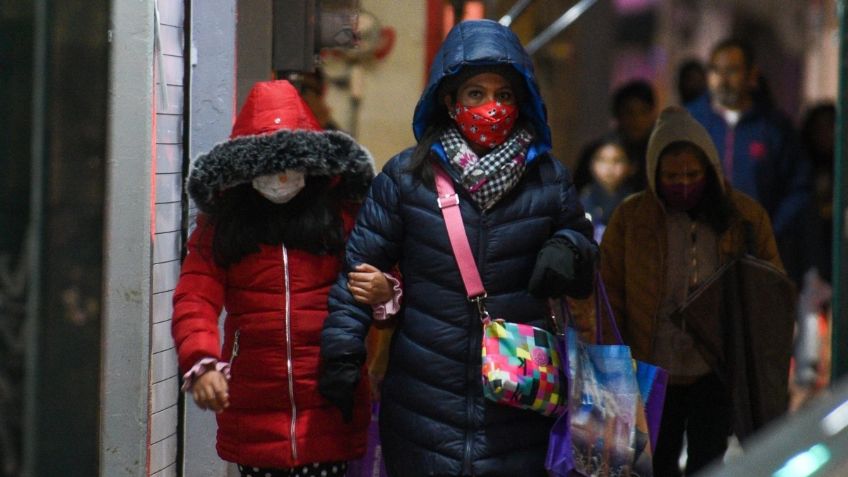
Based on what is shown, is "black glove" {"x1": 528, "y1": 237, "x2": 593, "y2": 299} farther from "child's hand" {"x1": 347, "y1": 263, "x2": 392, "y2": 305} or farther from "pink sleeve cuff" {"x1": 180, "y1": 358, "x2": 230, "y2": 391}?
"pink sleeve cuff" {"x1": 180, "y1": 358, "x2": 230, "y2": 391}

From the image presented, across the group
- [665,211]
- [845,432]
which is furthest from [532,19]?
[845,432]

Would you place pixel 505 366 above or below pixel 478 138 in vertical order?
below

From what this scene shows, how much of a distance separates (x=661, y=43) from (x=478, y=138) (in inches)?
596

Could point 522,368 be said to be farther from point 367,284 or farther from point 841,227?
point 841,227

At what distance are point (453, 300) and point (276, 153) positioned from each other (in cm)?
74

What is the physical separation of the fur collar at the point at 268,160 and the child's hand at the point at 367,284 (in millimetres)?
376

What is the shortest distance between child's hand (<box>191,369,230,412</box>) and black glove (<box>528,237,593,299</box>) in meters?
1.00

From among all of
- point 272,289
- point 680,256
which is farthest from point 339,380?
point 680,256

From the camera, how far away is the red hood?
16.3 feet

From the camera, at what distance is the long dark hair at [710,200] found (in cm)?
585

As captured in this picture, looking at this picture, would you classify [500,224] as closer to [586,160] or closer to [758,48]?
[586,160]

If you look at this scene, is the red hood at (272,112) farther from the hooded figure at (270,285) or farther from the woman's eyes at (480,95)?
the woman's eyes at (480,95)

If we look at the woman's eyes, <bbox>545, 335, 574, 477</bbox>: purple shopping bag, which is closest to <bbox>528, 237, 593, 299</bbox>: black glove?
<bbox>545, 335, 574, 477</bbox>: purple shopping bag

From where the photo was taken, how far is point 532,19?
13414 millimetres
